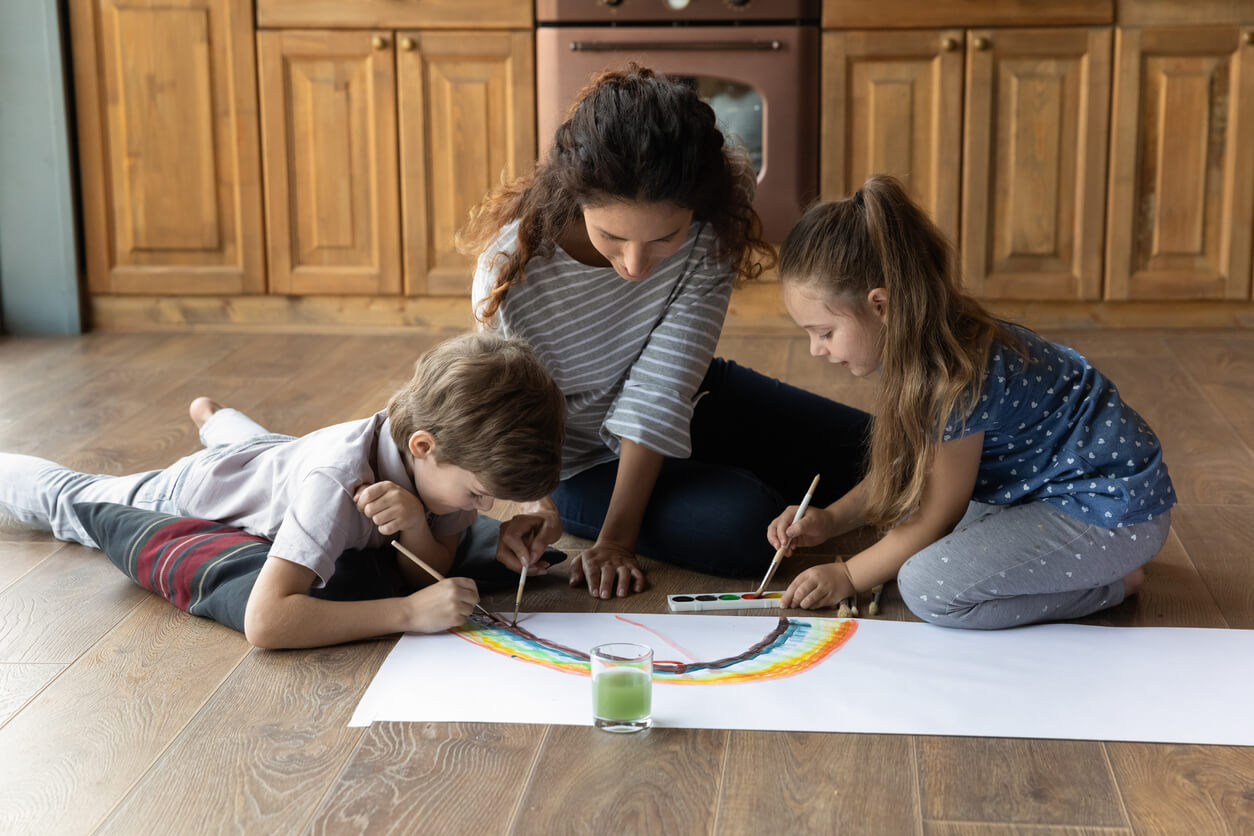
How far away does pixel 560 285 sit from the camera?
179 centimetres

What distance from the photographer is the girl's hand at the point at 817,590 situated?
63.0 inches

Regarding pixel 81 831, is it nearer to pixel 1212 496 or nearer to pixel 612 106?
pixel 612 106

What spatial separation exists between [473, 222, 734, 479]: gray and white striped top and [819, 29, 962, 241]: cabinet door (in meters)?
1.48

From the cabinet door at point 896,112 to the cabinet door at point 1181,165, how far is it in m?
0.39

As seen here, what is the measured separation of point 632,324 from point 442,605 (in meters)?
0.52

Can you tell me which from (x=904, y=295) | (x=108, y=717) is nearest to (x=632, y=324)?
(x=904, y=295)

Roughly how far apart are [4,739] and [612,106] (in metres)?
0.91

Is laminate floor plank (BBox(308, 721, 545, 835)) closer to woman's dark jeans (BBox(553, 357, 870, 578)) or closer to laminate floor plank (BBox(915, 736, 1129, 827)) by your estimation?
laminate floor plank (BBox(915, 736, 1129, 827))

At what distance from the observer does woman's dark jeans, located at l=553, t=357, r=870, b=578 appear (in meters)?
1.77

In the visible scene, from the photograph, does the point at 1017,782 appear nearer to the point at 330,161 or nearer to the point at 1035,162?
the point at 1035,162

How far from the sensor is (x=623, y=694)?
126 centimetres

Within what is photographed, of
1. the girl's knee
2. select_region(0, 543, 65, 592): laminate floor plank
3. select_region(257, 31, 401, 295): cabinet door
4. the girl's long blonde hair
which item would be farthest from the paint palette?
select_region(257, 31, 401, 295): cabinet door

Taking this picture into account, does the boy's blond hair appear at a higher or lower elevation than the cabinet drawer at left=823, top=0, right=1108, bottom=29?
lower

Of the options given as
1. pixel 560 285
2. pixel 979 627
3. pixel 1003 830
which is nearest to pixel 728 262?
pixel 560 285
